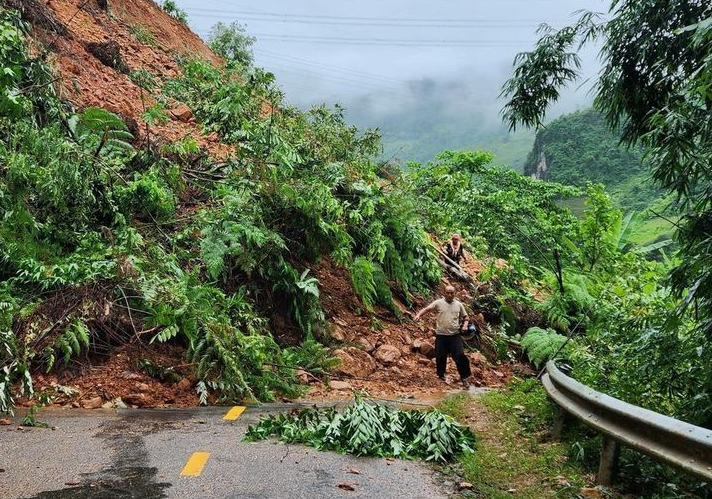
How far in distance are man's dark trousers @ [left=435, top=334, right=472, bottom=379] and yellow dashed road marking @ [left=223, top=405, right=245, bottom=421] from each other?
4.20 m

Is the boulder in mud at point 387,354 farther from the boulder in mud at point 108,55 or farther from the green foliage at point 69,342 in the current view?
the boulder in mud at point 108,55

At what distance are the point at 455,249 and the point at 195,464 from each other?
12.7 meters

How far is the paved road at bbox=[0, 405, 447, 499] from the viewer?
3963mm

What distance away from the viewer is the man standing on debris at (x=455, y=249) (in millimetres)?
16391

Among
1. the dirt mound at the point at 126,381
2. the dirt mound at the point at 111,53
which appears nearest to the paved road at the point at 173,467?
the dirt mound at the point at 126,381

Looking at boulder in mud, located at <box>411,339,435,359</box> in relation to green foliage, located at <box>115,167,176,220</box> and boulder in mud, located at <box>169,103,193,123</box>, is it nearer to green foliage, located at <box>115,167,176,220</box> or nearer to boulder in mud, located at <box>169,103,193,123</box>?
green foliage, located at <box>115,167,176,220</box>

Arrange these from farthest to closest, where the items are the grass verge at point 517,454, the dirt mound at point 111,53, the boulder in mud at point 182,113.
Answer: the boulder in mud at point 182,113 < the dirt mound at point 111,53 < the grass verge at point 517,454

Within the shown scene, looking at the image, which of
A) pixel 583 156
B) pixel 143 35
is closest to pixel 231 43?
pixel 143 35

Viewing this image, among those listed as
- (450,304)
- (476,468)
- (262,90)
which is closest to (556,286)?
(450,304)

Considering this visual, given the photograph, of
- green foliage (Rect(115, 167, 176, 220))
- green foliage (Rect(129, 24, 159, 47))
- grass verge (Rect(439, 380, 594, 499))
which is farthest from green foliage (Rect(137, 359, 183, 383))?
green foliage (Rect(129, 24, 159, 47))

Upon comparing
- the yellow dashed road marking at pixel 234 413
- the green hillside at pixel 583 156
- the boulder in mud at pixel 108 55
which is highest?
the green hillside at pixel 583 156

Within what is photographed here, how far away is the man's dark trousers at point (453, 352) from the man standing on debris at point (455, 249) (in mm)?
6425

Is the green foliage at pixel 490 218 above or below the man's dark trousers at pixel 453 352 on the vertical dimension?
above

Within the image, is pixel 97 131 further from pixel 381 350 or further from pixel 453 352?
pixel 453 352
